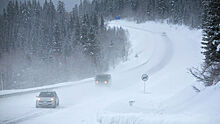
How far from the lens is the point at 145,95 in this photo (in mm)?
26000

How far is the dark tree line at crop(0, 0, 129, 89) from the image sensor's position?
66169 millimetres

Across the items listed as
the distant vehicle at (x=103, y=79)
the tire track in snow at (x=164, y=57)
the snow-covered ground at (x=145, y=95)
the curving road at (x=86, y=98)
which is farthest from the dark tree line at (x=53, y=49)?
the distant vehicle at (x=103, y=79)

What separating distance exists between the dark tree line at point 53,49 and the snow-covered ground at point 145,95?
6751 millimetres

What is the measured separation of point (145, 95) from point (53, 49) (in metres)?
56.3

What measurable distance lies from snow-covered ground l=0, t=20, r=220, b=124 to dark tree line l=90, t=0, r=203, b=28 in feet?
16.9

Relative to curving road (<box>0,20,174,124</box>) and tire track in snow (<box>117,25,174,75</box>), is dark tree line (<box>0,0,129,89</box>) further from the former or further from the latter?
tire track in snow (<box>117,25,174,75</box>)

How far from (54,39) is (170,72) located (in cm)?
4350

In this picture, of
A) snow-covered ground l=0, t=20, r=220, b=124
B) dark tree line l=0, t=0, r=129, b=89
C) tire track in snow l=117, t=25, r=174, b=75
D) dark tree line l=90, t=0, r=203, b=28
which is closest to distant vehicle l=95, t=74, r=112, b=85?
snow-covered ground l=0, t=20, r=220, b=124

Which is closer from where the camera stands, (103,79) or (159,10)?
(103,79)

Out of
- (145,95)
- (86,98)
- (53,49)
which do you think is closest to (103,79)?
(86,98)

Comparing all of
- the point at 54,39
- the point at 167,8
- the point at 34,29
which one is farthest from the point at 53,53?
the point at 167,8

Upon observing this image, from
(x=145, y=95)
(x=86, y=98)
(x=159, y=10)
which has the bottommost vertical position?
(x=86, y=98)

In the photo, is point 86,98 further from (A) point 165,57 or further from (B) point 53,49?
(B) point 53,49

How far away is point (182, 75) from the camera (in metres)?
43.4
